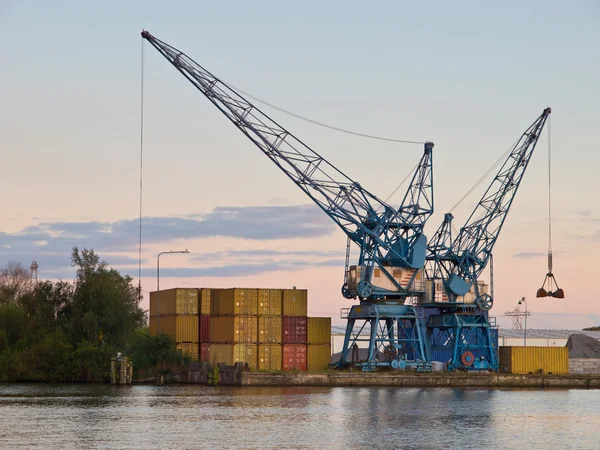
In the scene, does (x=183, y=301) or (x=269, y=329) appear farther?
(x=183, y=301)

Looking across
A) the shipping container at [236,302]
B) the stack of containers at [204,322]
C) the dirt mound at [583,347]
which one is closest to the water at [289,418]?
the stack of containers at [204,322]

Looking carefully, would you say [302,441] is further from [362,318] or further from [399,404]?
[362,318]

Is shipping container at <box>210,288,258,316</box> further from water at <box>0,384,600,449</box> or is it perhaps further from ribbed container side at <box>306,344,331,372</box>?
water at <box>0,384,600,449</box>

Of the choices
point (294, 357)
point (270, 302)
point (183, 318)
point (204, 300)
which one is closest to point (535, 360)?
point (294, 357)

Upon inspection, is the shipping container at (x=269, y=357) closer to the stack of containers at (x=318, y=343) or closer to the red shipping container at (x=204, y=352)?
the stack of containers at (x=318, y=343)

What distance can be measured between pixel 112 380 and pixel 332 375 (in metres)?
19.6

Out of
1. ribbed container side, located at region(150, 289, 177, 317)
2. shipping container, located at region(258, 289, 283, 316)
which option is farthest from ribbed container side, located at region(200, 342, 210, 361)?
shipping container, located at region(258, 289, 283, 316)

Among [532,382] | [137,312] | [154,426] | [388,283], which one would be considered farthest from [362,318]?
[154,426]

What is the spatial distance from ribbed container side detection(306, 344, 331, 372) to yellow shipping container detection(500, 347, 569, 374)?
688 inches

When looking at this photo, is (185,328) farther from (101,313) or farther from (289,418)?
(289,418)

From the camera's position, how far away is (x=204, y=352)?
9519 cm

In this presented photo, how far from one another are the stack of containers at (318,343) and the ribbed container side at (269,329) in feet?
10.1

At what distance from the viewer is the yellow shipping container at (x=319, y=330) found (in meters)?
95.8

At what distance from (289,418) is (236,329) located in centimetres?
3007
